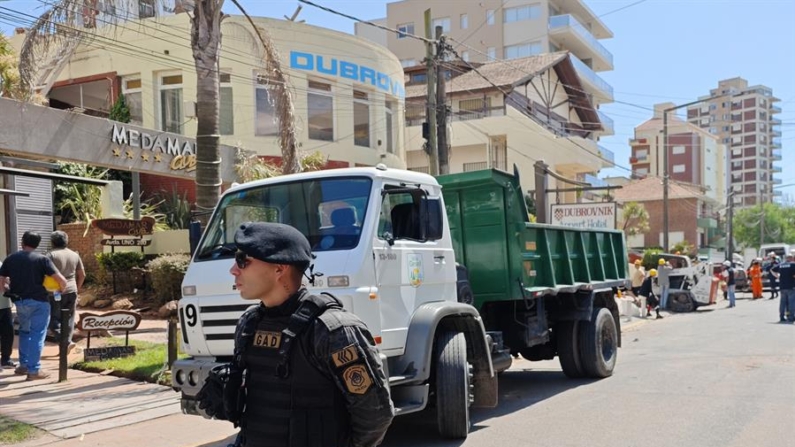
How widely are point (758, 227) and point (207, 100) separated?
93.0 metres

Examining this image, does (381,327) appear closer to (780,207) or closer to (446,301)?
(446,301)

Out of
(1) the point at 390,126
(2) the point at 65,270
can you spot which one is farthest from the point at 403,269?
(1) the point at 390,126

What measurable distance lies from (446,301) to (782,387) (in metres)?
4.64

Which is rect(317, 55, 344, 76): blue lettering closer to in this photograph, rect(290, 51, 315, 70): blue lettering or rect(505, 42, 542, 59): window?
rect(290, 51, 315, 70): blue lettering

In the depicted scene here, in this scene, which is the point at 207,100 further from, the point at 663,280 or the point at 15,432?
the point at 663,280

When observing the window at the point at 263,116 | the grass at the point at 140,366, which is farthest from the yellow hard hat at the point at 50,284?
the window at the point at 263,116

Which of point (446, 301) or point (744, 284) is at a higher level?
point (446, 301)

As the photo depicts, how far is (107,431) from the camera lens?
280 inches

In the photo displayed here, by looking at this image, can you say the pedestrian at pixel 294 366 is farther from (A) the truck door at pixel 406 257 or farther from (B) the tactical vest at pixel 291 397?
(A) the truck door at pixel 406 257

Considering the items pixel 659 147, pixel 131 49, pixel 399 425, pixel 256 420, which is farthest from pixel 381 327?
pixel 659 147

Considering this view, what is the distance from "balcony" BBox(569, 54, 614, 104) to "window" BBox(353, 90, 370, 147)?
24.3m

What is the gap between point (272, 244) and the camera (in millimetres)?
2674

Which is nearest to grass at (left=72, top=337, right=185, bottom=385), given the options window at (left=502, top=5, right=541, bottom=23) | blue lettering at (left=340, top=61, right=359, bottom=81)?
blue lettering at (left=340, top=61, right=359, bottom=81)

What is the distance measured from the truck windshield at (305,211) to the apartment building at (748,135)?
139310 millimetres
